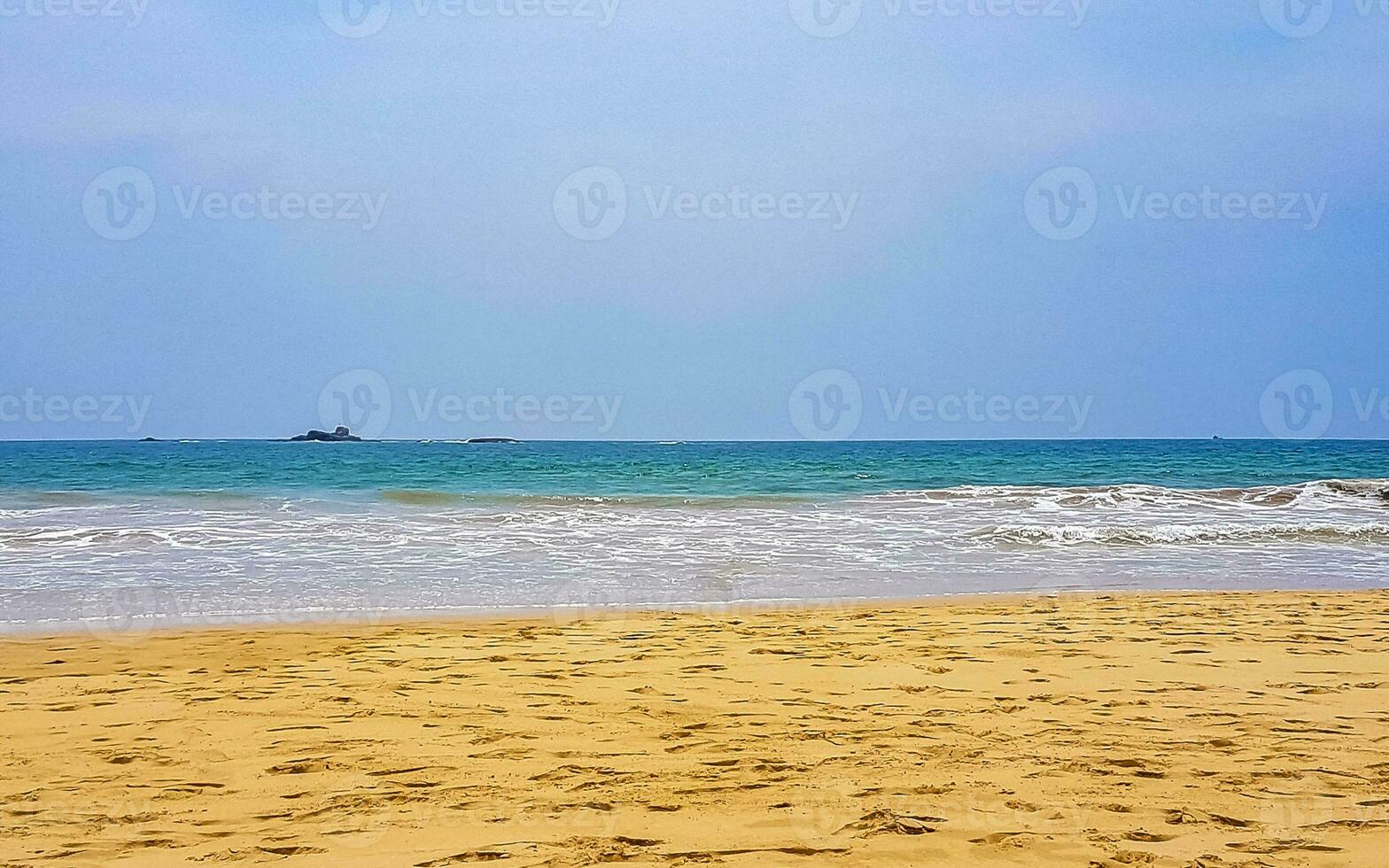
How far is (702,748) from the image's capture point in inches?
180

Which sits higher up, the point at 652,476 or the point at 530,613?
the point at 652,476

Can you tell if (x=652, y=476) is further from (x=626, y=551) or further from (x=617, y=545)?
(x=626, y=551)

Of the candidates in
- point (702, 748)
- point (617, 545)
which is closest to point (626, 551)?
point (617, 545)

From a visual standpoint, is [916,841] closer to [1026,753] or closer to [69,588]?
[1026,753]

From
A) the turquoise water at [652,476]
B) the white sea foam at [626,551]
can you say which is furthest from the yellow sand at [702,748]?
the turquoise water at [652,476]

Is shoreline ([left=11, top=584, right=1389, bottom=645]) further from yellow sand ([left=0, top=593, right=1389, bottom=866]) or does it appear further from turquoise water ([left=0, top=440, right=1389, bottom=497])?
turquoise water ([left=0, top=440, right=1389, bottom=497])

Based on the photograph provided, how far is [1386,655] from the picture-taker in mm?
6605

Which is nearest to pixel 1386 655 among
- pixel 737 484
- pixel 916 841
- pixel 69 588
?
pixel 916 841

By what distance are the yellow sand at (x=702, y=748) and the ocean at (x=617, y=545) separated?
2307mm

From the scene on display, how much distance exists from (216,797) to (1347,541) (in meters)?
16.3

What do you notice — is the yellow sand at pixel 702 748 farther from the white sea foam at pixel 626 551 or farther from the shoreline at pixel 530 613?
the white sea foam at pixel 626 551

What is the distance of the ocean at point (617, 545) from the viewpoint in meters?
9.77

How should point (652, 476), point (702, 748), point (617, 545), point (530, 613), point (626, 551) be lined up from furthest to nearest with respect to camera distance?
point (652, 476) < point (617, 545) < point (626, 551) < point (530, 613) < point (702, 748)

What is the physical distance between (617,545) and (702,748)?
9.89 meters
